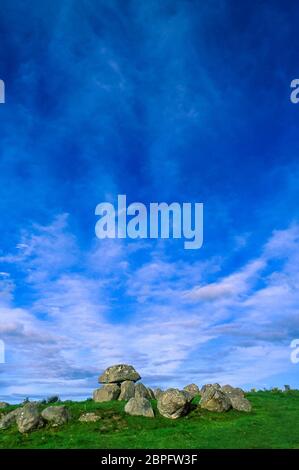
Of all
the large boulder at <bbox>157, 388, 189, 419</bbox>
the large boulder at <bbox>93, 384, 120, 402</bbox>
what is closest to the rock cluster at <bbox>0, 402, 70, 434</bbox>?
the large boulder at <bbox>157, 388, 189, 419</bbox>

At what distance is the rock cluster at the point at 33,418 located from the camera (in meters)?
42.3

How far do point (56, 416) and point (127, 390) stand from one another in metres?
11.5

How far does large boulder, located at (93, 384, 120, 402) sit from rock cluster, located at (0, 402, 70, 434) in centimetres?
880

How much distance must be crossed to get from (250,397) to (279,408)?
21.1 feet

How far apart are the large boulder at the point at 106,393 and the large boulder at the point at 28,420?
10.7m

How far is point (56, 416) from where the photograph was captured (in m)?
43.4

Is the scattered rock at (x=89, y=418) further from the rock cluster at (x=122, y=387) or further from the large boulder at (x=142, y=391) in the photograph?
the large boulder at (x=142, y=391)

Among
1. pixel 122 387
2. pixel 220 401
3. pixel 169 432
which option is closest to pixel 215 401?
pixel 220 401

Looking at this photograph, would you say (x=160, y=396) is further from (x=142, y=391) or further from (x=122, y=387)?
(x=122, y=387)

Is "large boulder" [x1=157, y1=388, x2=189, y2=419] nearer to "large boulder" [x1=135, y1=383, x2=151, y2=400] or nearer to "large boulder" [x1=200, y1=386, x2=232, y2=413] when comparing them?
Result: "large boulder" [x1=200, y1=386, x2=232, y2=413]

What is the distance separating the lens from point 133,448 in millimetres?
35469

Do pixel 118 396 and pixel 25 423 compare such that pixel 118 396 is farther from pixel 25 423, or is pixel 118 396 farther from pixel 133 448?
pixel 133 448
